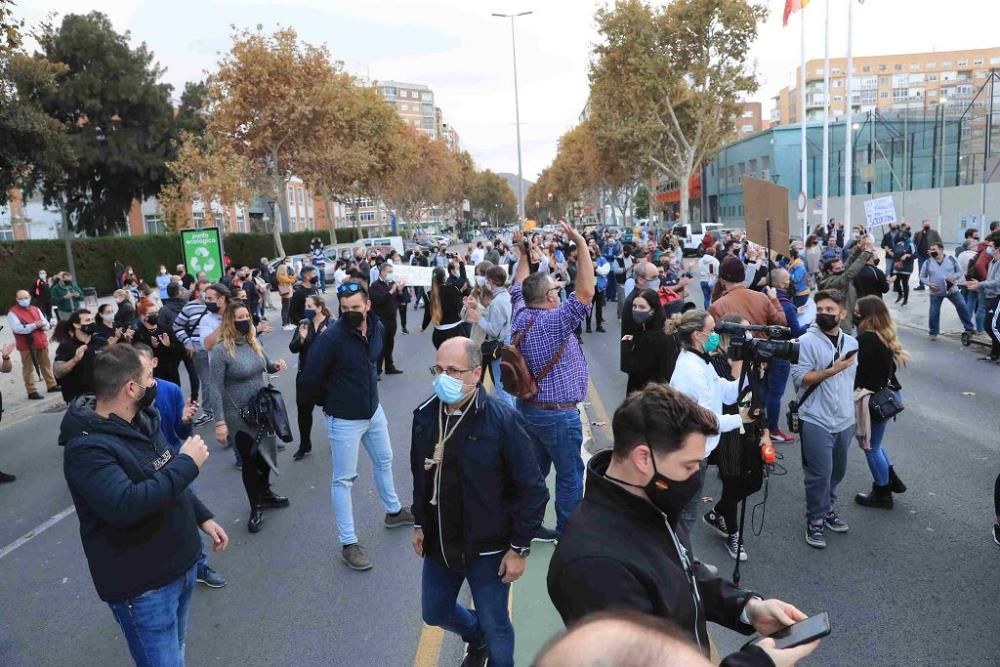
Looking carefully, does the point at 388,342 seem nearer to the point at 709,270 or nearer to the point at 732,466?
the point at 709,270

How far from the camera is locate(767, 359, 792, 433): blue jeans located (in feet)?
24.6

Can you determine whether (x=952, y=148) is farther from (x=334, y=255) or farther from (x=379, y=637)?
(x=379, y=637)

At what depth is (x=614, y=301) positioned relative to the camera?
21016 mm

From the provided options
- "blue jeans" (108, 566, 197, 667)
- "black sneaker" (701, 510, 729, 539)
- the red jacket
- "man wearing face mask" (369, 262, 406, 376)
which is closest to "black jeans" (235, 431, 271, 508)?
"blue jeans" (108, 566, 197, 667)

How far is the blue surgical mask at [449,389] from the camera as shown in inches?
126

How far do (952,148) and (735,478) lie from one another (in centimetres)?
3507

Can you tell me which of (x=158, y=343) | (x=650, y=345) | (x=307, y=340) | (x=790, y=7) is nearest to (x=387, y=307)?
(x=158, y=343)

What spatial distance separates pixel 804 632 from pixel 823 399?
3444 mm

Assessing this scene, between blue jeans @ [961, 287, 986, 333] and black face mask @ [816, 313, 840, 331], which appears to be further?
blue jeans @ [961, 287, 986, 333]

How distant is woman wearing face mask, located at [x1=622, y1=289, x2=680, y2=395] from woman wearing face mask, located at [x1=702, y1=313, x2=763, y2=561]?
32.0 inches

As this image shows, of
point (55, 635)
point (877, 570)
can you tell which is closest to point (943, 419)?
point (877, 570)

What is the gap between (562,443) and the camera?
15.7 ft

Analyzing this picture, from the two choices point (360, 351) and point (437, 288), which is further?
point (437, 288)

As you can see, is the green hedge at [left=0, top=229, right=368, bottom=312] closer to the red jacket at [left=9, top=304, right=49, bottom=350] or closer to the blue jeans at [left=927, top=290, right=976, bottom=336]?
the red jacket at [left=9, top=304, right=49, bottom=350]
